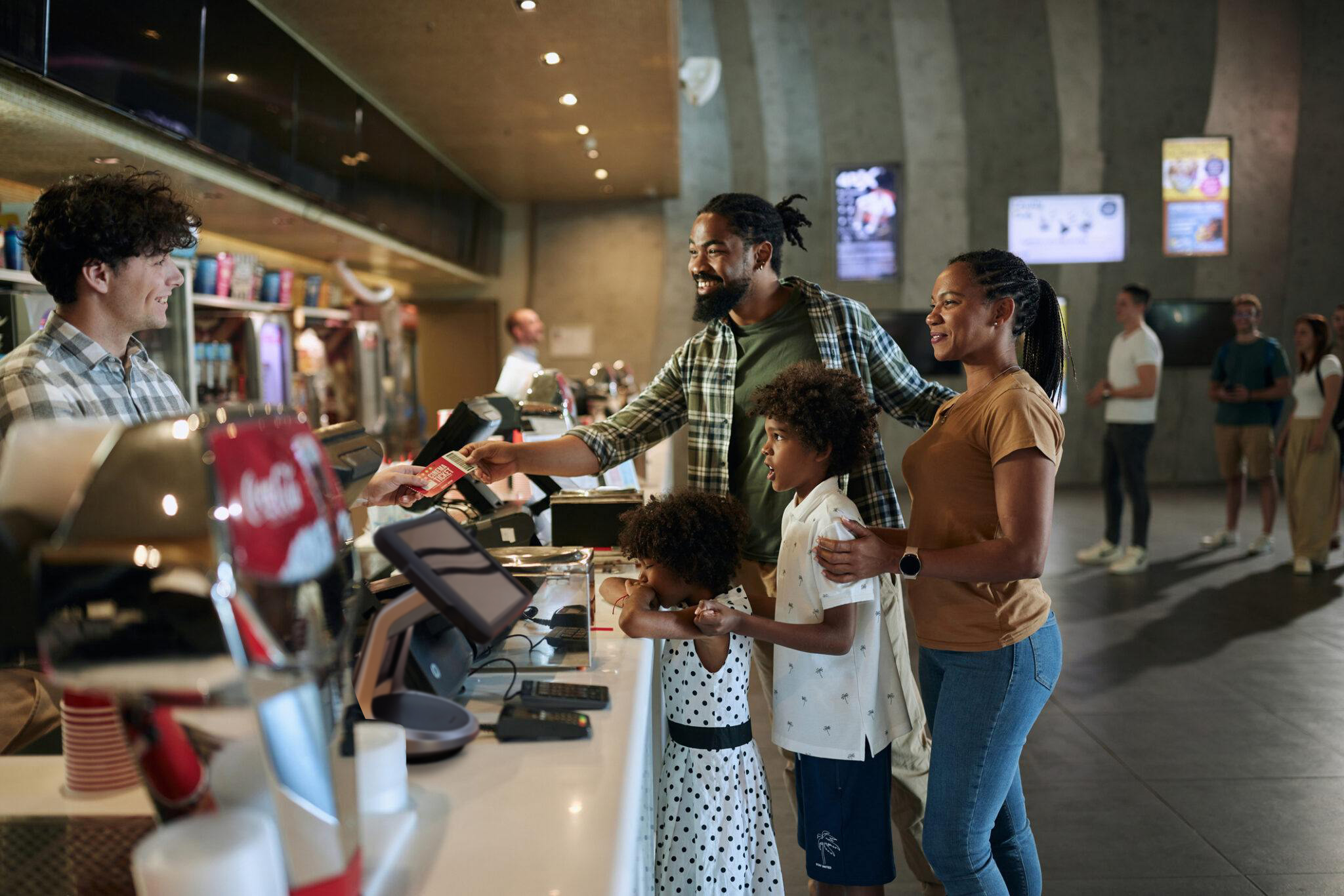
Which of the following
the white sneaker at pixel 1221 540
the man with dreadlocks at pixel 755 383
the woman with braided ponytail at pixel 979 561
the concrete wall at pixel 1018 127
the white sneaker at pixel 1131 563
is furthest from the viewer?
the concrete wall at pixel 1018 127

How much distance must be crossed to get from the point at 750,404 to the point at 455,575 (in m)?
1.42

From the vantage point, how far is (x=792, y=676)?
1922 millimetres

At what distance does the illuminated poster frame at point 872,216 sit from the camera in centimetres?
1029

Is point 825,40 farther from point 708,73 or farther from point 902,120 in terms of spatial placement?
point 708,73

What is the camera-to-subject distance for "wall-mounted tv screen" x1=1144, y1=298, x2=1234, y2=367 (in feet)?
33.8

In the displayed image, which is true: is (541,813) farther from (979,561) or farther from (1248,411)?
(1248,411)

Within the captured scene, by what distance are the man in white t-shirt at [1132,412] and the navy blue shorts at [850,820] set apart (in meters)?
4.77

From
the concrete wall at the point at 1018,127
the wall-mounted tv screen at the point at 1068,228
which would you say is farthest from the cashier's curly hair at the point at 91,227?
the wall-mounted tv screen at the point at 1068,228

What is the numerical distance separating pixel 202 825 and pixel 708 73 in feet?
24.1

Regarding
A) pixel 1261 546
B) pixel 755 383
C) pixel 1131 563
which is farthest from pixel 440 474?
pixel 1261 546

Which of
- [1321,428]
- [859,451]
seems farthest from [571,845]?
[1321,428]

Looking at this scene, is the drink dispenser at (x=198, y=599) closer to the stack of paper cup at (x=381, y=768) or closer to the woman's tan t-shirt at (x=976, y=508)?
the stack of paper cup at (x=381, y=768)

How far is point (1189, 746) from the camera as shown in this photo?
3346 millimetres

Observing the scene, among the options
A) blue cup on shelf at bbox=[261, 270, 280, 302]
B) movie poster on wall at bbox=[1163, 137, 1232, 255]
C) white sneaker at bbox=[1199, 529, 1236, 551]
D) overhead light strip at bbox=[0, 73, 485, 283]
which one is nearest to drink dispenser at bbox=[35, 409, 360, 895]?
overhead light strip at bbox=[0, 73, 485, 283]
